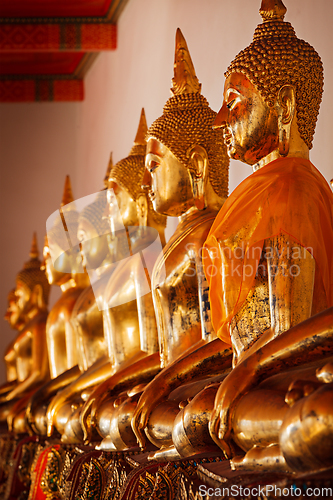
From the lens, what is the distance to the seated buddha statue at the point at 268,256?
1.43 m

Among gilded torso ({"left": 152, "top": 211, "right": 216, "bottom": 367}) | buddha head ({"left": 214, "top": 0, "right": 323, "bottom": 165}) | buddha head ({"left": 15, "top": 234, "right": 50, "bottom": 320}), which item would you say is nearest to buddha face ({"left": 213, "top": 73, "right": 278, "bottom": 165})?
buddha head ({"left": 214, "top": 0, "right": 323, "bottom": 165})

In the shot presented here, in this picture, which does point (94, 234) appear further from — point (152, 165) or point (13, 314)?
point (13, 314)

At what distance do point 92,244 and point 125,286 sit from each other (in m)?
0.60

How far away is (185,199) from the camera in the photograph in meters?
2.46

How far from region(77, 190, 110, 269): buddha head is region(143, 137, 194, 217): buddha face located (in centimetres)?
88

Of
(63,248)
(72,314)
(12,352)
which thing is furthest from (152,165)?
(12,352)

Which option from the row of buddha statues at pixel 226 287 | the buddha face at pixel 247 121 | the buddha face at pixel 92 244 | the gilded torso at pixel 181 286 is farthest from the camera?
the buddha face at pixel 92 244

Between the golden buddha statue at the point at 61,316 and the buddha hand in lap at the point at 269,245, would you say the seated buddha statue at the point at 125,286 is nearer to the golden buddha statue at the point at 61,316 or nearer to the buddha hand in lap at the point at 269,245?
the golden buddha statue at the point at 61,316

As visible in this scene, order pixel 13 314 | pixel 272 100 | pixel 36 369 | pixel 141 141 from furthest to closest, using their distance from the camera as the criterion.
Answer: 1. pixel 13 314
2. pixel 36 369
3. pixel 141 141
4. pixel 272 100

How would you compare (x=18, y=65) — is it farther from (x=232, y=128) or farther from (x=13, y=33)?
(x=232, y=128)

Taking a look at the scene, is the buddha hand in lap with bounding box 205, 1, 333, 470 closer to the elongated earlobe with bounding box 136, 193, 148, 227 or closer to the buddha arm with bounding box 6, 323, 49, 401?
the elongated earlobe with bounding box 136, 193, 148, 227

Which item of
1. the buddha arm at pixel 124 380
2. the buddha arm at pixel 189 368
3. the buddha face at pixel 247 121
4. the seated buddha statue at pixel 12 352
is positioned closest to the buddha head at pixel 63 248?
the seated buddha statue at pixel 12 352

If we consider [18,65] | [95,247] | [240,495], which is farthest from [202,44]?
[18,65]

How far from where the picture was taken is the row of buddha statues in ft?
4.69
